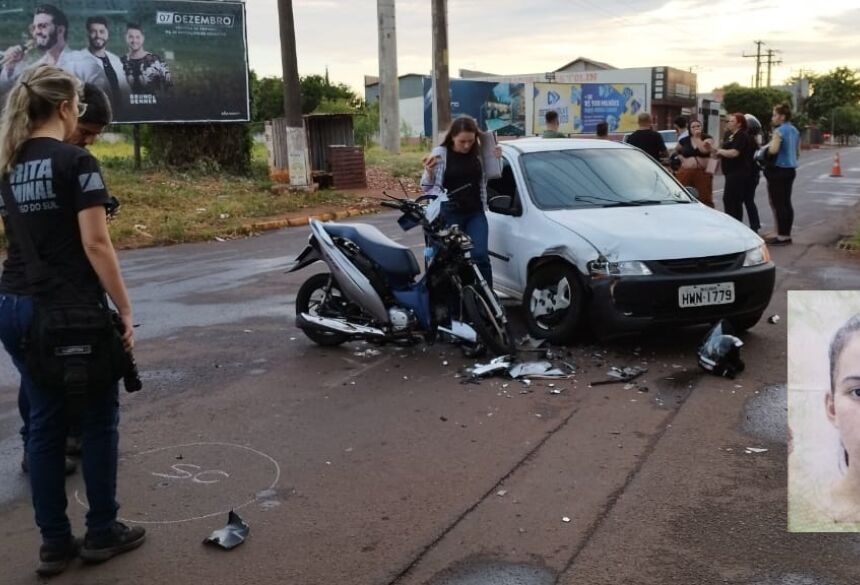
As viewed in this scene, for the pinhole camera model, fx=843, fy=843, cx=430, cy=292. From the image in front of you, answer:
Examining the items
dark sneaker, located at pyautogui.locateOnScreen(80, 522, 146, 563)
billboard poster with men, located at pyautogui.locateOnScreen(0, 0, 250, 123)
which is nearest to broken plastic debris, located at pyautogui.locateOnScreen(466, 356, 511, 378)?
dark sneaker, located at pyautogui.locateOnScreen(80, 522, 146, 563)

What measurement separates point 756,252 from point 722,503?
→ 3.19 meters

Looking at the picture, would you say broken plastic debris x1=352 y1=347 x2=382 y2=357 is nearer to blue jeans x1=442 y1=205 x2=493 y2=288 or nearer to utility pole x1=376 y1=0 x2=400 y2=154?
blue jeans x1=442 y1=205 x2=493 y2=288

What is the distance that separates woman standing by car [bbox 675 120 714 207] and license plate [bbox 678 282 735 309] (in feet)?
18.9

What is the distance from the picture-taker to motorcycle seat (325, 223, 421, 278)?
6.84 metres

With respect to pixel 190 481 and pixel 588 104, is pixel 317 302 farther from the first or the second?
pixel 588 104

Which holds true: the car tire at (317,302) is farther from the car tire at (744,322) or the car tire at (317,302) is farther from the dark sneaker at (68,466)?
the car tire at (744,322)

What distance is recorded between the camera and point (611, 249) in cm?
639

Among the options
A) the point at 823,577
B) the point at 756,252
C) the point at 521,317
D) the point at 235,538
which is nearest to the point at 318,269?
the point at 521,317

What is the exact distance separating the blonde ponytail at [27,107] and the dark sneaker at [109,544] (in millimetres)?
1558

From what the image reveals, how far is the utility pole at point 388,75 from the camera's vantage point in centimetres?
→ 3553

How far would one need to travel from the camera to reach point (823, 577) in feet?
10.8

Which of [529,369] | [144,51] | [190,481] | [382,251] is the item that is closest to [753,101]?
[144,51]

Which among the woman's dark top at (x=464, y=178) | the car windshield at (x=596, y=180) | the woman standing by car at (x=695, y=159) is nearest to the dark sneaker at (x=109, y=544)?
the woman's dark top at (x=464, y=178)

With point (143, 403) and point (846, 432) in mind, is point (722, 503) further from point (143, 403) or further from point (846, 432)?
point (143, 403)
